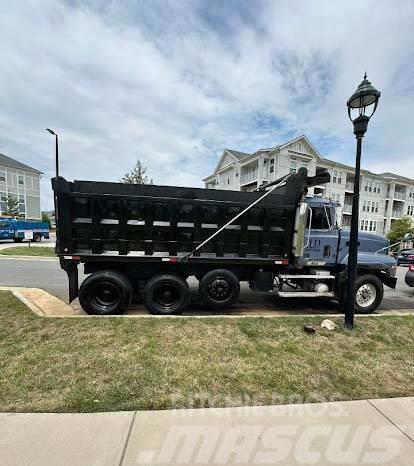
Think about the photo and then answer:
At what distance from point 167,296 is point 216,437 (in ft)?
11.6

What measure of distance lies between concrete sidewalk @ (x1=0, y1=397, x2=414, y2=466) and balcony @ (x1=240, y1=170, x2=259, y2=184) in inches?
1243

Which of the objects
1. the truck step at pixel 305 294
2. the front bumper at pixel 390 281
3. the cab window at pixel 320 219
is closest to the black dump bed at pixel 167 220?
the cab window at pixel 320 219

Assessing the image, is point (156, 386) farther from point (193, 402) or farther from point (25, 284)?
point (25, 284)

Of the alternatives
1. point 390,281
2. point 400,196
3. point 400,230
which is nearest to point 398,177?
point 400,196

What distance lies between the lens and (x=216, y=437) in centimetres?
232

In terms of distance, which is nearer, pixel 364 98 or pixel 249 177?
pixel 364 98

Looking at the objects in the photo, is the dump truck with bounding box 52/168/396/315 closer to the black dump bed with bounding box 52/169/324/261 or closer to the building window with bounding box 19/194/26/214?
the black dump bed with bounding box 52/169/324/261

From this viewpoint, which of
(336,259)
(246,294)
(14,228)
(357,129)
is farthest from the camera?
(14,228)

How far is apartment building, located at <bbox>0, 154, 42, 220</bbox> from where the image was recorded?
46156 millimetres

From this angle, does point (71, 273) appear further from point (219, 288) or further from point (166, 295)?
point (219, 288)

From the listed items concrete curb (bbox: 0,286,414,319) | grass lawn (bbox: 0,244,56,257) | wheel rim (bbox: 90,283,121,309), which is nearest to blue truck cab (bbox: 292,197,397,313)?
concrete curb (bbox: 0,286,414,319)

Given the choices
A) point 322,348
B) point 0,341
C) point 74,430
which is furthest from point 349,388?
point 0,341

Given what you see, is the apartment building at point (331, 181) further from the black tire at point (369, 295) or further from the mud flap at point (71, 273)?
the mud flap at point (71, 273)

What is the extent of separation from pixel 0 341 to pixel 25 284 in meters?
4.82
